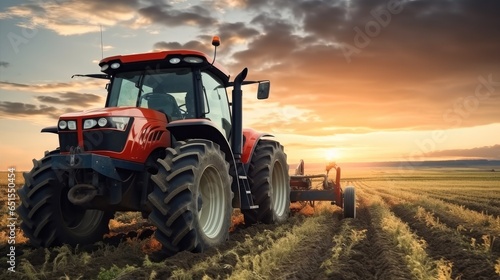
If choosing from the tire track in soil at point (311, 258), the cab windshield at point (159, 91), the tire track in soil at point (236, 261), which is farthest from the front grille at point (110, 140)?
the tire track in soil at point (311, 258)

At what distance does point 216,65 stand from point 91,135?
2.54 metres

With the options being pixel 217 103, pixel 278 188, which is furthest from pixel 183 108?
pixel 278 188

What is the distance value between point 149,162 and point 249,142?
9.73ft

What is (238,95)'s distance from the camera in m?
8.59

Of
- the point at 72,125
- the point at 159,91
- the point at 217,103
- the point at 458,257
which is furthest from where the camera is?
the point at 217,103

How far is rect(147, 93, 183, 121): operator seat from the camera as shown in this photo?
7.35 meters

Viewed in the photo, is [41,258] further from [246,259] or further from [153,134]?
[246,259]

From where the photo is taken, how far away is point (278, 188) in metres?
10.9

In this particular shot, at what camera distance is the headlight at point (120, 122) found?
6.40 meters

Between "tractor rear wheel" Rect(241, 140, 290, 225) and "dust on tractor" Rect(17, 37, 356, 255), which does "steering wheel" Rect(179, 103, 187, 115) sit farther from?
"tractor rear wheel" Rect(241, 140, 290, 225)

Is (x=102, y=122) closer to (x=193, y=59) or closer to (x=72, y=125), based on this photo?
(x=72, y=125)

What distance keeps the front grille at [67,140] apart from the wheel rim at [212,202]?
5.76 feet

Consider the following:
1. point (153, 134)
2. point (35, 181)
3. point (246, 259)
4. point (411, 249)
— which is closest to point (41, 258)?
point (35, 181)

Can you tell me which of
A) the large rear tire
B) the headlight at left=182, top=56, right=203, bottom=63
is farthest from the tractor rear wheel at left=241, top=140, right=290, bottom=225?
the large rear tire
